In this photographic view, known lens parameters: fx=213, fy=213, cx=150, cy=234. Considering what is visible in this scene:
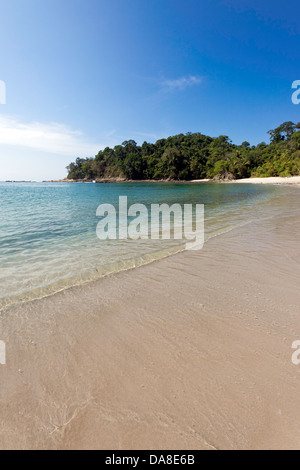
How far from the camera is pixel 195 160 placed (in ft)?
340

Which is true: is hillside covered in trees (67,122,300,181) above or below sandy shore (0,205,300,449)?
above

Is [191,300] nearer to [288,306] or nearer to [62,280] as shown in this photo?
[288,306]

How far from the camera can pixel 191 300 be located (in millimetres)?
3553

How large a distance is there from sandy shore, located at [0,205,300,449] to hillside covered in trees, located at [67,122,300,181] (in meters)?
69.9

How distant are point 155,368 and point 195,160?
11042cm

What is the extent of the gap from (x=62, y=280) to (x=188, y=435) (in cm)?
354

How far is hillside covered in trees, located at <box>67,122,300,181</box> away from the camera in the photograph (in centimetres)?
7414

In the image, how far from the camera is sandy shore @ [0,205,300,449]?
162 centimetres

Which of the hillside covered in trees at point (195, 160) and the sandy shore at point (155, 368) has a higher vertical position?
the hillside covered in trees at point (195, 160)

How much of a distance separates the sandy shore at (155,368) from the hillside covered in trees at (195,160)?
69904 mm

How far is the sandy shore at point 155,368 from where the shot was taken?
5.31ft

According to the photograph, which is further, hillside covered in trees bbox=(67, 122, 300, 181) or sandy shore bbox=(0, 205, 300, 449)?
hillside covered in trees bbox=(67, 122, 300, 181)

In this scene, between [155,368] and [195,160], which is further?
[195,160]
